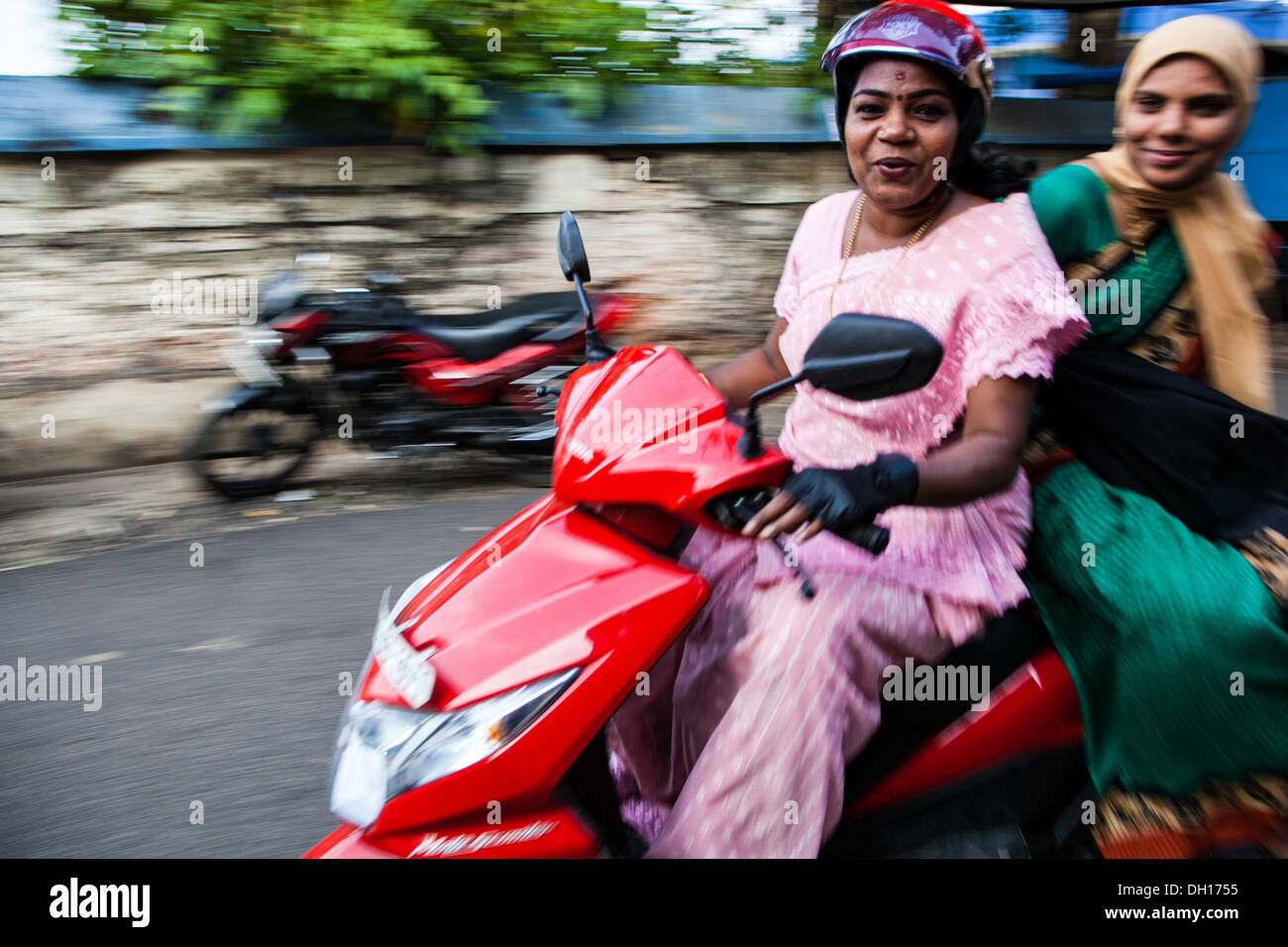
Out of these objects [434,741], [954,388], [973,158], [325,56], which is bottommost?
[434,741]

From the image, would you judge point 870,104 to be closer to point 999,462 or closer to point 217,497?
point 999,462

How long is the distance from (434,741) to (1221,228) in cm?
164

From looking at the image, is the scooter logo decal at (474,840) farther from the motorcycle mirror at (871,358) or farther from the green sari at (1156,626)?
the green sari at (1156,626)

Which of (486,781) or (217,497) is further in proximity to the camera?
(217,497)

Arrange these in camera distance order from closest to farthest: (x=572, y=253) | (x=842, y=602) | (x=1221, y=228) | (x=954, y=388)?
(x=842, y=602)
(x=954, y=388)
(x=1221, y=228)
(x=572, y=253)

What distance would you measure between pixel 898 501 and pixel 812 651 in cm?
30

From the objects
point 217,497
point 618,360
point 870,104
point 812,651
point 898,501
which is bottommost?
point 217,497

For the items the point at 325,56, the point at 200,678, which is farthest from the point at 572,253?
the point at 325,56

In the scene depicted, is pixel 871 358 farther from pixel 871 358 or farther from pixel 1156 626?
pixel 1156 626

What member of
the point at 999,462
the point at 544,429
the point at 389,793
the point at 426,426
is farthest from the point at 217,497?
the point at 999,462

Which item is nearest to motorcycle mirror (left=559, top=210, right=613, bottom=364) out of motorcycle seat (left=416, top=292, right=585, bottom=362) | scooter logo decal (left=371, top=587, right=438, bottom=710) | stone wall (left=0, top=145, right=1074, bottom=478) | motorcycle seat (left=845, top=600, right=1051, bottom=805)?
scooter logo decal (left=371, top=587, right=438, bottom=710)

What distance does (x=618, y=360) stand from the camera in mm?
1855

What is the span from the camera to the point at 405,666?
5.09ft

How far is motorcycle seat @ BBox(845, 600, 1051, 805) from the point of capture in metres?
1.72
